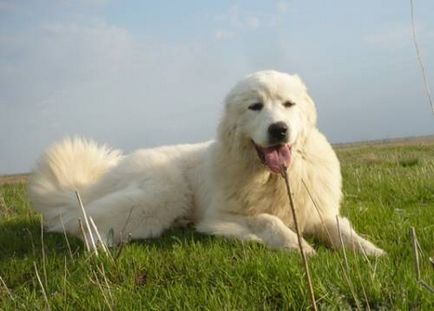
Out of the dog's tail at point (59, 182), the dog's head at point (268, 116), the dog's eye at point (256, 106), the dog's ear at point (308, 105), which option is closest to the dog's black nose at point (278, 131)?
the dog's head at point (268, 116)

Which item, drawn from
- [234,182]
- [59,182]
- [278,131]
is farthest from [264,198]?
[59,182]

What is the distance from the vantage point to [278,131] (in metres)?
4.13

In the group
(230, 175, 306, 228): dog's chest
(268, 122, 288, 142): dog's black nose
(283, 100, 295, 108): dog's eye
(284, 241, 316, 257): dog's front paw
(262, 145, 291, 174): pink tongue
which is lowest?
(284, 241, 316, 257): dog's front paw

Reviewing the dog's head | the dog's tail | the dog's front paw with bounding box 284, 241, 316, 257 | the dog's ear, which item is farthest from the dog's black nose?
the dog's tail

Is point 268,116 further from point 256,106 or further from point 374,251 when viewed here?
point 374,251

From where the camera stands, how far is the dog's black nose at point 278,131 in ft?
13.5

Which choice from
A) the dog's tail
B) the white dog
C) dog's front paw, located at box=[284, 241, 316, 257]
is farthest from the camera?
the dog's tail

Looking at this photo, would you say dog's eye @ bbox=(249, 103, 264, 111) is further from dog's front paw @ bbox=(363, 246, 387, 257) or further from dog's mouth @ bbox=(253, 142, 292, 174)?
dog's front paw @ bbox=(363, 246, 387, 257)

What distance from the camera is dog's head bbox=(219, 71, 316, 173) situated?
13.8 feet

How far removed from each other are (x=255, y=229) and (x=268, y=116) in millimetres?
925

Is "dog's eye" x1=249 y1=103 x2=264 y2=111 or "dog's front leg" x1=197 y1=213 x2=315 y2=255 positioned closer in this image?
"dog's front leg" x1=197 y1=213 x2=315 y2=255

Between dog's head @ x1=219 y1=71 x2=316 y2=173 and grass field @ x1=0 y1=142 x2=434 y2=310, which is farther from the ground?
dog's head @ x1=219 y1=71 x2=316 y2=173

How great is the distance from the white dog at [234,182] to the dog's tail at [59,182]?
0.04 feet

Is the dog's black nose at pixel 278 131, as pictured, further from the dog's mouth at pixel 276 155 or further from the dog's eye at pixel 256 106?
the dog's eye at pixel 256 106
